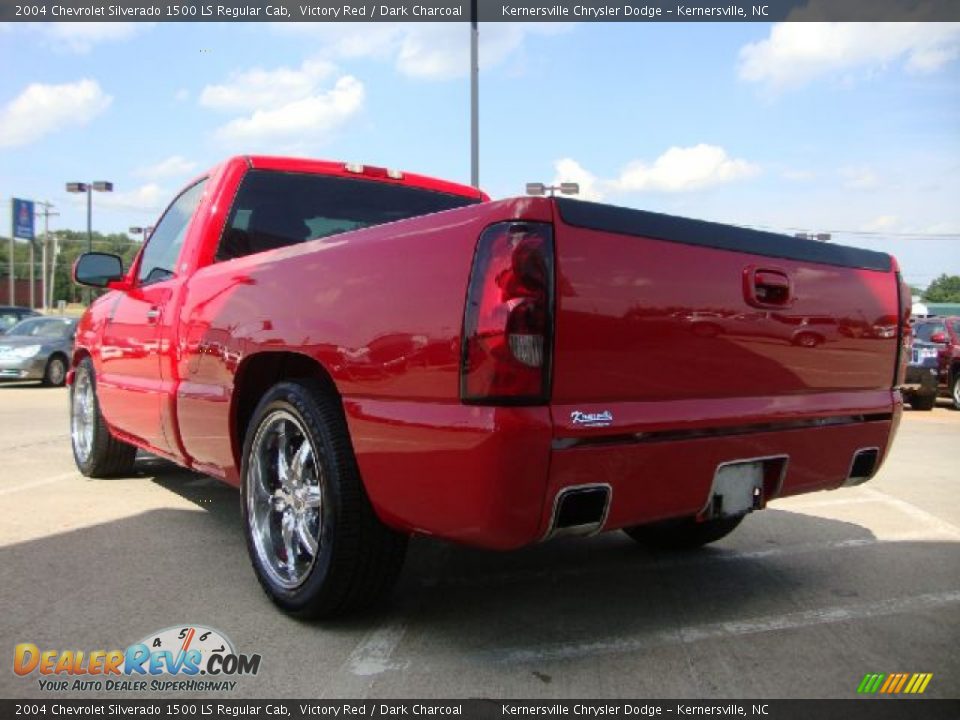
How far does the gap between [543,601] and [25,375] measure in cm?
1461

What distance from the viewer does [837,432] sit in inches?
125

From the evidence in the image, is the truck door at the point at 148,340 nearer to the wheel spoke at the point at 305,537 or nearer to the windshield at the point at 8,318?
the wheel spoke at the point at 305,537

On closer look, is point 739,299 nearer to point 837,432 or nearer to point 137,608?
point 837,432

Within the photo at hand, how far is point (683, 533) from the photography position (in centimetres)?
414

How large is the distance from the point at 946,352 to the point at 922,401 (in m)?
1.00

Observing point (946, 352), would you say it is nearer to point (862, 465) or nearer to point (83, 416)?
point (862, 465)

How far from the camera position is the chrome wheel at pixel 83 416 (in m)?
5.86

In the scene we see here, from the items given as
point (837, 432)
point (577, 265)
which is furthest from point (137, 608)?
point (837, 432)

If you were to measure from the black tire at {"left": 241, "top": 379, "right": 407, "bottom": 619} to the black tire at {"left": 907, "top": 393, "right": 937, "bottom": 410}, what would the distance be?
12673 mm

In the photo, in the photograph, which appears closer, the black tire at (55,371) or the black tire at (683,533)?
the black tire at (683,533)

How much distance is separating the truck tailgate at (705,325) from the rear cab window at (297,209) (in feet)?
6.42

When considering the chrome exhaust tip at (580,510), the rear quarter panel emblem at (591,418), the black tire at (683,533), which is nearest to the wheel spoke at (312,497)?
the chrome exhaust tip at (580,510)

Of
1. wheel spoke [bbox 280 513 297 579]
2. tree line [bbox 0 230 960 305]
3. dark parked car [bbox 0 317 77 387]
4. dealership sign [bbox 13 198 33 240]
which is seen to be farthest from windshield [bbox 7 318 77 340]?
tree line [bbox 0 230 960 305]

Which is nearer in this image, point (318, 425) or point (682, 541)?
point (318, 425)
